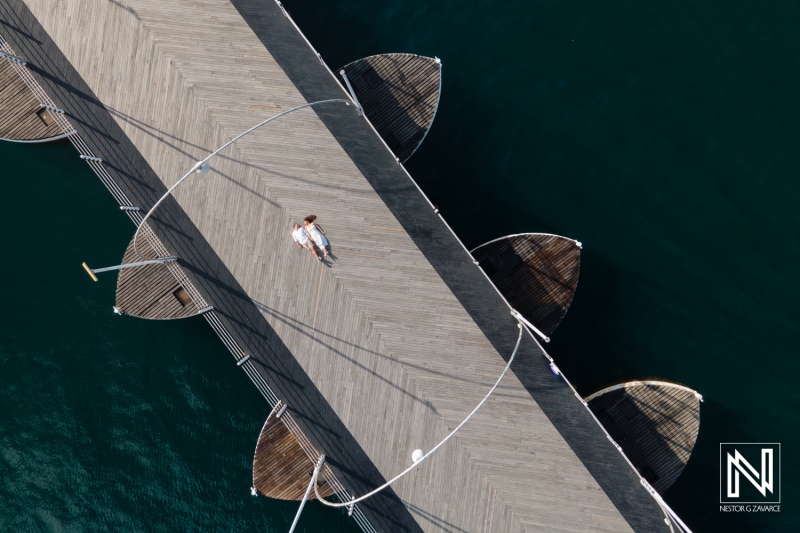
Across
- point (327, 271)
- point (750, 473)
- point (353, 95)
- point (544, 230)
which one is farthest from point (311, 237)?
point (750, 473)

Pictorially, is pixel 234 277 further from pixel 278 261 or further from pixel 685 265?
pixel 685 265

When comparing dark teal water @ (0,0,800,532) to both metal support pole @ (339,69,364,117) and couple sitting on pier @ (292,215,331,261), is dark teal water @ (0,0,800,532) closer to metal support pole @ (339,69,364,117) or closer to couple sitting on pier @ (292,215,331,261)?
metal support pole @ (339,69,364,117)

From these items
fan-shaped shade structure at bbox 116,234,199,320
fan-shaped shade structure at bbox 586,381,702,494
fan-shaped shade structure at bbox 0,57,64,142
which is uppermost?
fan-shaped shade structure at bbox 0,57,64,142

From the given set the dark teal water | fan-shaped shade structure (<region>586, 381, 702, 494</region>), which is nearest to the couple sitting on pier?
the dark teal water

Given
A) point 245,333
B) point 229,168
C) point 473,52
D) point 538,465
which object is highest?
point 473,52

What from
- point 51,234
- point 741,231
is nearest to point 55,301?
point 51,234

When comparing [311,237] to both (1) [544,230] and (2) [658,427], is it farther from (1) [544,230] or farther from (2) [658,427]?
(2) [658,427]

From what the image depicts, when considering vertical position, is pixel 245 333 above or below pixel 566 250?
below
